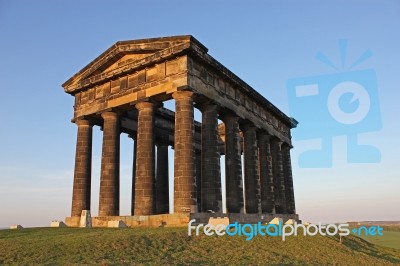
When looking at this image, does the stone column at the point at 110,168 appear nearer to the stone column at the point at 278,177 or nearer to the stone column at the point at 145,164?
the stone column at the point at 145,164

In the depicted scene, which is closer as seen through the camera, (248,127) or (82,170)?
(82,170)

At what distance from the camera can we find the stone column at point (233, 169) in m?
32.0

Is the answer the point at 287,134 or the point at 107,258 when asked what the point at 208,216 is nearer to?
the point at 107,258

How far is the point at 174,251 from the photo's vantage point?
54.7 ft

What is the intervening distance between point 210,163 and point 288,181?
2117 cm

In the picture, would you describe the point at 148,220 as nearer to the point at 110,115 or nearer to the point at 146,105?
the point at 146,105

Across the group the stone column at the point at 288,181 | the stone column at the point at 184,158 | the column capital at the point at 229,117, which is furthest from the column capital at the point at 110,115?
the stone column at the point at 288,181

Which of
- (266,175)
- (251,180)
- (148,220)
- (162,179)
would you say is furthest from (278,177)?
(148,220)

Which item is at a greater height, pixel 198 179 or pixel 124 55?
pixel 124 55

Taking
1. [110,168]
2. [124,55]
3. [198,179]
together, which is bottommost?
[110,168]

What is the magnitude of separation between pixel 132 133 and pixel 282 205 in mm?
19554

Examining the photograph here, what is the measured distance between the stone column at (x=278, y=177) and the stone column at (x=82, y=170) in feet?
72.1

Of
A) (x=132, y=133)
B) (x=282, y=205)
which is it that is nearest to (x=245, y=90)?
(x=132, y=133)

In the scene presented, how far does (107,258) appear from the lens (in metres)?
14.8
